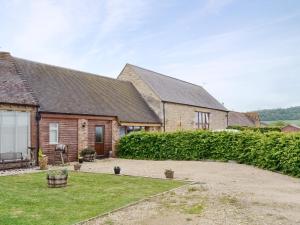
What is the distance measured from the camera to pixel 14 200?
468 inches

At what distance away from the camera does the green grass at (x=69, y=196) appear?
9867mm

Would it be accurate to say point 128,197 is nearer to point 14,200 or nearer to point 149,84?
point 14,200

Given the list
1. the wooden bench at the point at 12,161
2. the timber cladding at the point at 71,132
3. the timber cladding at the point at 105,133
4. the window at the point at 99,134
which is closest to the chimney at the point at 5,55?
the timber cladding at the point at 71,132

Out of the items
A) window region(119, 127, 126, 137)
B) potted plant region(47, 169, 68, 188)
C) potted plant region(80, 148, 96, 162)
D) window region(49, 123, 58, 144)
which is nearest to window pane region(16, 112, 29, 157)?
window region(49, 123, 58, 144)

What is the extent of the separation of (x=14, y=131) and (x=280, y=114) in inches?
5685

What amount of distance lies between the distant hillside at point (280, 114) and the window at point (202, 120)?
109517 mm

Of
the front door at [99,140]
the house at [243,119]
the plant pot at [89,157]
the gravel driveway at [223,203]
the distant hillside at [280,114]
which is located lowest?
the gravel driveway at [223,203]

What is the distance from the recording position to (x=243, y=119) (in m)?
68.7

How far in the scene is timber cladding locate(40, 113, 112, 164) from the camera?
23609 millimetres

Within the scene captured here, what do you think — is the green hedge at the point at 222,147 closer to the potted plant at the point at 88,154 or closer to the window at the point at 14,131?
the potted plant at the point at 88,154

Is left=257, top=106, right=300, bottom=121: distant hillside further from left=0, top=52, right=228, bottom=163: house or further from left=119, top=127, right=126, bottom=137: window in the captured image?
left=119, top=127, right=126, bottom=137: window

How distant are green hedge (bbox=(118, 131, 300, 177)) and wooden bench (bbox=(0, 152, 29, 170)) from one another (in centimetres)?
928

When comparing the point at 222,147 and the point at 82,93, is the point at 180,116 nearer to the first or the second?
the point at 82,93

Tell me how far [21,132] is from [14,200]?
1072cm
